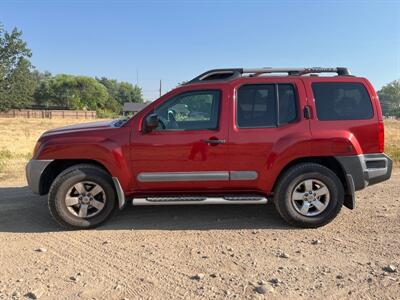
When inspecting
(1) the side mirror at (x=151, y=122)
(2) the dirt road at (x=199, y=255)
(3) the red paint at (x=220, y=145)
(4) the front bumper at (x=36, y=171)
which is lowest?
(2) the dirt road at (x=199, y=255)

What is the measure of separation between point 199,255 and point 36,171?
2499mm

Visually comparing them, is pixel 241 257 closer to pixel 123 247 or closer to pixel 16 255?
pixel 123 247

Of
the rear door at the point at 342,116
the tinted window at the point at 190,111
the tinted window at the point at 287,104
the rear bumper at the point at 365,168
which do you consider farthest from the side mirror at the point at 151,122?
the rear bumper at the point at 365,168

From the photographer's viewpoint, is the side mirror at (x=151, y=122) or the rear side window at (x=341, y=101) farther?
the rear side window at (x=341, y=101)

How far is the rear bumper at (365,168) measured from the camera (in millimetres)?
5203

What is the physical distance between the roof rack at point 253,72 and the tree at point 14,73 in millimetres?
59220

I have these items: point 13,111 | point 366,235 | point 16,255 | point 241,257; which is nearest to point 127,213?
point 16,255

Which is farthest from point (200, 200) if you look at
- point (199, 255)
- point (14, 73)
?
point (14, 73)

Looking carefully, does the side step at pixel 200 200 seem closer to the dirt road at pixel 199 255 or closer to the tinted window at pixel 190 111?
the dirt road at pixel 199 255

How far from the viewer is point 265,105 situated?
207 inches

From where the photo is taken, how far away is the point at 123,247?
455cm

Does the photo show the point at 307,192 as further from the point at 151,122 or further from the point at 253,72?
the point at 151,122

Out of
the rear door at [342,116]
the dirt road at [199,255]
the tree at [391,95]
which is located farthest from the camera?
the tree at [391,95]

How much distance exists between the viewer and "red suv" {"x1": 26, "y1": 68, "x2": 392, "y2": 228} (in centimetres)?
514
